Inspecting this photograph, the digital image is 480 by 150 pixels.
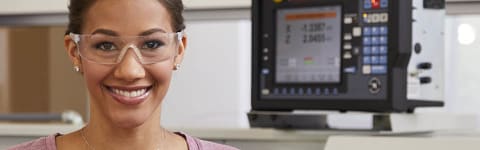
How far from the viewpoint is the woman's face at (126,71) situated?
3.07 ft

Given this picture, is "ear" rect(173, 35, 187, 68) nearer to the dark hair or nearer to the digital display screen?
the dark hair

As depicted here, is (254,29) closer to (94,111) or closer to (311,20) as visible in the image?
(311,20)

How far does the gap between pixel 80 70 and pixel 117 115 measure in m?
0.08

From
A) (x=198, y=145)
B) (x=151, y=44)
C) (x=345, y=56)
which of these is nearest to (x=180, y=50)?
(x=151, y=44)

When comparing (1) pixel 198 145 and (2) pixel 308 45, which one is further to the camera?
(2) pixel 308 45

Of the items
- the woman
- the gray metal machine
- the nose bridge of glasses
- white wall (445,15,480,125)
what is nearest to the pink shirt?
the woman

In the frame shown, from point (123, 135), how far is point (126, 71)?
4.5 inches

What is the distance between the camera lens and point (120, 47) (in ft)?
3.10

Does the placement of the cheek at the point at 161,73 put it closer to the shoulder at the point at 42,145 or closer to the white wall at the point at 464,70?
the shoulder at the point at 42,145

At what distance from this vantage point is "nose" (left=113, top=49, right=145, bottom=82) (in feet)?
3.05

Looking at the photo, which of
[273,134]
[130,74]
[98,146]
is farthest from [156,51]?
[273,134]

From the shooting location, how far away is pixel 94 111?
1.00 metres

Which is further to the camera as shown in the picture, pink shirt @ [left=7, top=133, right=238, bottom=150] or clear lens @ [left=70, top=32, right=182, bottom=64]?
pink shirt @ [left=7, top=133, right=238, bottom=150]

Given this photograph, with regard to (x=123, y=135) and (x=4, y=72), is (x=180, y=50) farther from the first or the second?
(x=4, y=72)
